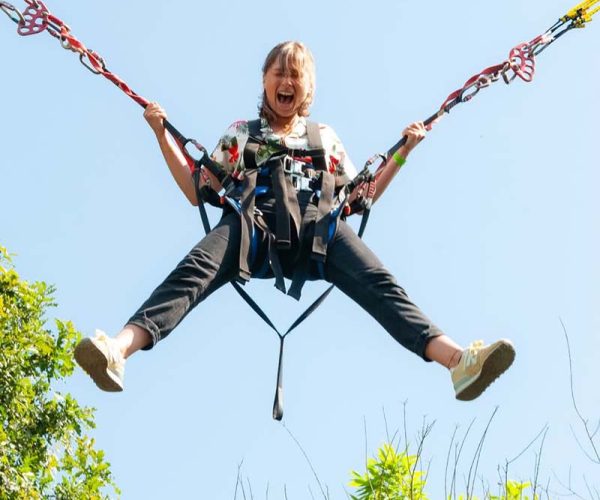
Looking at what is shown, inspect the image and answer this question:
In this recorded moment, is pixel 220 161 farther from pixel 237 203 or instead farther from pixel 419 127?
pixel 419 127

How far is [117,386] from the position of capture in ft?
17.5

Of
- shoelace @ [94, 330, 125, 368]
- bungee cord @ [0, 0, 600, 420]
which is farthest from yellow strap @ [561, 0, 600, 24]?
shoelace @ [94, 330, 125, 368]

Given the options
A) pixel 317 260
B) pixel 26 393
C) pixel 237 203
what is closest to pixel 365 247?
pixel 317 260

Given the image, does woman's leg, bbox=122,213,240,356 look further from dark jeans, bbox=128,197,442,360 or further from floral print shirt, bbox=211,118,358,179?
floral print shirt, bbox=211,118,358,179

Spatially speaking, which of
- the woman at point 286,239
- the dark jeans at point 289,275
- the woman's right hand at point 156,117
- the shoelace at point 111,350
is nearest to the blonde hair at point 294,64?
the woman at point 286,239

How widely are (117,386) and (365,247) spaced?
4.11 ft

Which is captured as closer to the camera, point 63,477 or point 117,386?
point 117,386

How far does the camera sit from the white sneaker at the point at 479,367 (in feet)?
17.3

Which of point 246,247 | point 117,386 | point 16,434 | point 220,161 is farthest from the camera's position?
point 16,434

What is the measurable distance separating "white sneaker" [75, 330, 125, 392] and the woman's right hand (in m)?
1.28

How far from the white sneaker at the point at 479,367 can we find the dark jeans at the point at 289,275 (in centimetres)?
21

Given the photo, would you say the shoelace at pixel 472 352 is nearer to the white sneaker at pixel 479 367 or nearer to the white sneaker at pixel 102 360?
the white sneaker at pixel 479 367

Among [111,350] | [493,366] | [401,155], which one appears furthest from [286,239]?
[493,366]

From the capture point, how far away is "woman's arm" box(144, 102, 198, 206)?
20.7ft
